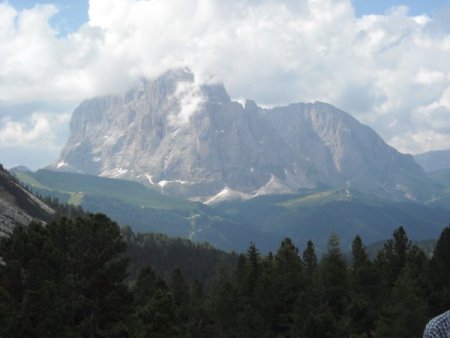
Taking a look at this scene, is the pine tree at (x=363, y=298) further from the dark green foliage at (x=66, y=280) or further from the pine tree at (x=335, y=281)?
the dark green foliage at (x=66, y=280)

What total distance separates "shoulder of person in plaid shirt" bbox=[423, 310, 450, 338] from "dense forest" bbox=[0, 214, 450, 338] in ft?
109

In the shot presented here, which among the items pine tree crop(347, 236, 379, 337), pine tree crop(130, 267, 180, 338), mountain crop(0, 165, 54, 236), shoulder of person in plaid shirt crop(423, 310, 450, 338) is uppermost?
mountain crop(0, 165, 54, 236)

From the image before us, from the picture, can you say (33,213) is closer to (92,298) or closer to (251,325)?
(251,325)

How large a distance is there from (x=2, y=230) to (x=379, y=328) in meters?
92.6

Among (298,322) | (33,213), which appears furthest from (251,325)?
(33,213)

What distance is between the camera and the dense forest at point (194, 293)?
39094mm

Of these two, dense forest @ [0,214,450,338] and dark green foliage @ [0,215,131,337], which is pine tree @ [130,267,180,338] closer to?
dense forest @ [0,214,450,338]

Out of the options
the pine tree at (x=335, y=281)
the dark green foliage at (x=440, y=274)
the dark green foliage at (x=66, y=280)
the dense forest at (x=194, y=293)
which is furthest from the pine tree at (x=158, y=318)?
the pine tree at (x=335, y=281)

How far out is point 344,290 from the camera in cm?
8831

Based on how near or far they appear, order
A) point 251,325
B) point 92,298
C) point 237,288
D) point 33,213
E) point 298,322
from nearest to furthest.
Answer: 1. point 92,298
2. point 298,322
3. point 251,325
4. point 237,288
5. point 33,213

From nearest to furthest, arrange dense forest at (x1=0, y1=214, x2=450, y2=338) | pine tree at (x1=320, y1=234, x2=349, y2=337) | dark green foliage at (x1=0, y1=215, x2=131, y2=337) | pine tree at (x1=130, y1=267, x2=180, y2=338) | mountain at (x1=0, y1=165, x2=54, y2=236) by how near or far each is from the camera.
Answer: dark green foliage at (x1=0, y1=215, x2=131, y2=337) → dense forest at (x1=0, y1=214, x2=450, y2=338) → pine tree at (x1=130, y1=267, x2=180, y2=338) → pine tree at (x1=320, y1=234, x2=349, y2=337) → mountain at (x1=0, y1=165, x2=54, y2=236)

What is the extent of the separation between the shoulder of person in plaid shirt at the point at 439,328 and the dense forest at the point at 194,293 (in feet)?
109

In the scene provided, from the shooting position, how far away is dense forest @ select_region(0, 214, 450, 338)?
128ft

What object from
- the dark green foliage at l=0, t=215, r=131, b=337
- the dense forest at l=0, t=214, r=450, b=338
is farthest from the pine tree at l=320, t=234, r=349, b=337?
the dark green foliage at l=0, t=215, r=131, b=337
